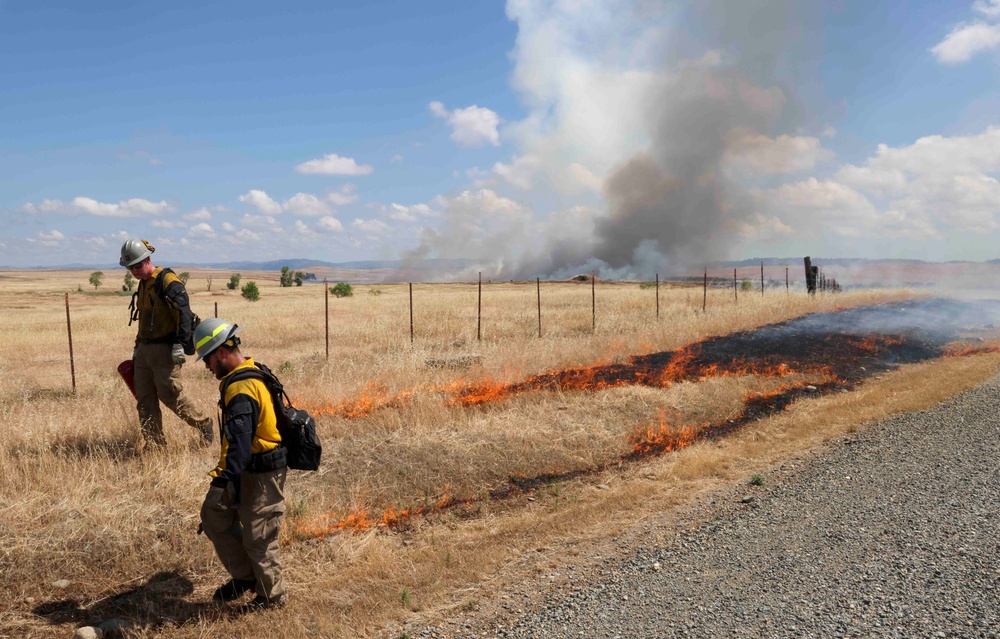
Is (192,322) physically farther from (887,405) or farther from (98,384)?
(887,405)

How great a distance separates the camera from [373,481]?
23.2ft

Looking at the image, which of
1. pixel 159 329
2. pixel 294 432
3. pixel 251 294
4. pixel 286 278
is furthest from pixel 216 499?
pixel 286 278

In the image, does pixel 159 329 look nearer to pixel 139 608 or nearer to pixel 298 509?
pixel 298 509

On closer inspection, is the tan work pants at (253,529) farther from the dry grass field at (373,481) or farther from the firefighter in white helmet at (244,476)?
the dry grass field at (373,481)

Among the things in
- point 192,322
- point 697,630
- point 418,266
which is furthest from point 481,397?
point 418,266

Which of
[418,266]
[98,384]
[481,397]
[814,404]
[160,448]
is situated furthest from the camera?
[418,266]

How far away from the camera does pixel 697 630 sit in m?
4.12

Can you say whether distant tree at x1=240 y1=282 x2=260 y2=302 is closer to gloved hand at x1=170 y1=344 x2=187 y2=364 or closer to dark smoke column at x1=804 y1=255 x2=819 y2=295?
dark smoke column at x1=804 y1=255 x2=819 y2=295

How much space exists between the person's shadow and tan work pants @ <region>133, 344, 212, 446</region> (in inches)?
97.6

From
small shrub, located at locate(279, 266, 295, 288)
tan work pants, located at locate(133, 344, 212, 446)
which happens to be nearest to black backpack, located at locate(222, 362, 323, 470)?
tan work pants, located at locate(133, 344, 212, 446)

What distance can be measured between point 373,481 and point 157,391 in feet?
8.42

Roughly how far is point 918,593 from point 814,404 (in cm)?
746

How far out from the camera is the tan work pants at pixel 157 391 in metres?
6.81

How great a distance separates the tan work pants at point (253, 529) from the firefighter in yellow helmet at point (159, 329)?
286 centimetres
